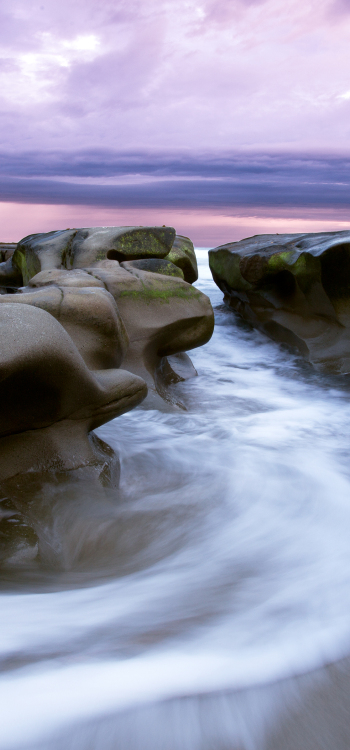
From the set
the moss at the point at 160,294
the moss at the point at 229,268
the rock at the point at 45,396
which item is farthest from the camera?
the moss at the point at 229,268

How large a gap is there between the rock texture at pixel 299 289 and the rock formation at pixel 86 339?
1992 mm

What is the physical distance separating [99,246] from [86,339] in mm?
3076

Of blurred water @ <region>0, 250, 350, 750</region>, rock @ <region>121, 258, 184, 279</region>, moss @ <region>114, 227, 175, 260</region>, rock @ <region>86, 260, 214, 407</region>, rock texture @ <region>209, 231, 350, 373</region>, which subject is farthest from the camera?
rock texture @ <region>209, 231, 350, 373</region>

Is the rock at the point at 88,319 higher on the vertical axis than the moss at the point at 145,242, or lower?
lower

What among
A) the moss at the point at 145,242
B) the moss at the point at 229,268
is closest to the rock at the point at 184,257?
the moss at the point at 145,242

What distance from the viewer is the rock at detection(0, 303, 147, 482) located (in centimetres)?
250

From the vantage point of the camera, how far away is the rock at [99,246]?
21.3ft

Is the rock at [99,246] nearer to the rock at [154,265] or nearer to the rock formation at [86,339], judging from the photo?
the rock formation at [86,339]

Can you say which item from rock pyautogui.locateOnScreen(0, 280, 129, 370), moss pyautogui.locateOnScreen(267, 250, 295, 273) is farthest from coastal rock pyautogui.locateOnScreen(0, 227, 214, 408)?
moss pyautogui.locateOnScreen(267, 250, 295, 273)

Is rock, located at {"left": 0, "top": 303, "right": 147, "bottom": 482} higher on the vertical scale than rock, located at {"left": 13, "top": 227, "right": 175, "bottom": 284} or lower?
lower

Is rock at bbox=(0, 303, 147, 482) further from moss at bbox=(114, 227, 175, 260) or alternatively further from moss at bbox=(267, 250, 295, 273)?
moss at bbox=(267, 250, 295, 273)

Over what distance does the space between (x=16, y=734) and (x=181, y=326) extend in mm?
4299

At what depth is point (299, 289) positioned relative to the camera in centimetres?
795

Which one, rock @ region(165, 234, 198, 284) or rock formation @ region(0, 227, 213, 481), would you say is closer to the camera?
rock formation @ region(0, 227, 213, 481)
